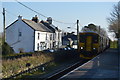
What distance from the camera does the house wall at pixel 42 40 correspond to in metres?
49.6

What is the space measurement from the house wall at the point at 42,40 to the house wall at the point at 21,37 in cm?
131

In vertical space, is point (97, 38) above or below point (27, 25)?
below

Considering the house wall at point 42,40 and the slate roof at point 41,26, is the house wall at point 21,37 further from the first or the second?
the house wall at point 42,40

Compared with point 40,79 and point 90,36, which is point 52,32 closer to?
point 90,36

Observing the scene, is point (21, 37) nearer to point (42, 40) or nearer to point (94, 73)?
point (42, 40)

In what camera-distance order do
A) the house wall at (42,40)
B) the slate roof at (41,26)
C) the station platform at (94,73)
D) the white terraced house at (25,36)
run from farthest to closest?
1. the slate roof at (41,26)
2. the house wall at (42,40)
3. the white terraced house at (25,36)
4. the station platform at (94,73)

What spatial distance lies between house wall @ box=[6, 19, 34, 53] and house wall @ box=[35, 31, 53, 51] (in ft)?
4.28

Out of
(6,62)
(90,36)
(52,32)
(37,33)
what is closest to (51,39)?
(52,32)

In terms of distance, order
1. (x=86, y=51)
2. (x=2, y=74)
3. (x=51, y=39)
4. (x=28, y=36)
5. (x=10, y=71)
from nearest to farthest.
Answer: (x=2, y=74)
(x=10, y=71)
(x=86, y=51)
(x=28, y=36)
(x=51, y=39)

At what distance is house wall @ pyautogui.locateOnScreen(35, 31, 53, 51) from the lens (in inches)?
1952

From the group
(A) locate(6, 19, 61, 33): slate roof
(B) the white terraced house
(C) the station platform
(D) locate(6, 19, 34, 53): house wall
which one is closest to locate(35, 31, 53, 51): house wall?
(B) the white terraced house

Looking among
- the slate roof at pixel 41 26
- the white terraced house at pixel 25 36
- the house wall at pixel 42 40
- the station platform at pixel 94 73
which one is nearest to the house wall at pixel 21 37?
the white terraced house at pixel 25 36

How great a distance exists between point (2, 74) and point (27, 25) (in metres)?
36.7

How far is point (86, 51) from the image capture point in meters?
26.4
